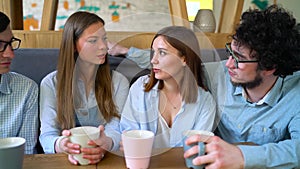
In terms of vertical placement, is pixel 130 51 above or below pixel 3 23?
below

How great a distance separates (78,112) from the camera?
1027 millimetres

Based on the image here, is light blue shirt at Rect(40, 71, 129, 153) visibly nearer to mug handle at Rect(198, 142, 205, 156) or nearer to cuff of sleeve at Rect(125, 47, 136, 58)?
cuff of sleeve at Rect(125, 47, 136, 58)

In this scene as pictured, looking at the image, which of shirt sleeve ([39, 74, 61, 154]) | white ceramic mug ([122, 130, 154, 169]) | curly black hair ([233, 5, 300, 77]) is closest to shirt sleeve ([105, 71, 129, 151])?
white ceramic mug ([122, 130, 154, 169])

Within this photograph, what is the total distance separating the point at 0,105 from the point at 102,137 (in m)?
0.56

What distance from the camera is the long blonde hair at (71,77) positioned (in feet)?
3.42

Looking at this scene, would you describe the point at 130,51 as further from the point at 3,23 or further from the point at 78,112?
the point at 3,23

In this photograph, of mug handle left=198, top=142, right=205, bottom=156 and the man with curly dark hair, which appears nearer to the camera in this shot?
mug handle left=198, top=142, right=205, bottom=156

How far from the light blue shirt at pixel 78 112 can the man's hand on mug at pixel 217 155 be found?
25 centimetres

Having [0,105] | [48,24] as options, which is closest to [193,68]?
[0,105]

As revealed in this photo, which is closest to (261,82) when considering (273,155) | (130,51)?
(273,155)

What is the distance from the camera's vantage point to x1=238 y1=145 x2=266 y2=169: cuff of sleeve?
79 cm

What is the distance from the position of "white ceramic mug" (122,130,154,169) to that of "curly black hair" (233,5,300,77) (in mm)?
584

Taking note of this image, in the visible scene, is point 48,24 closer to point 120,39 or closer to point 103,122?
point 120,39

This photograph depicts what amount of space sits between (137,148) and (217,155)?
203 mm
